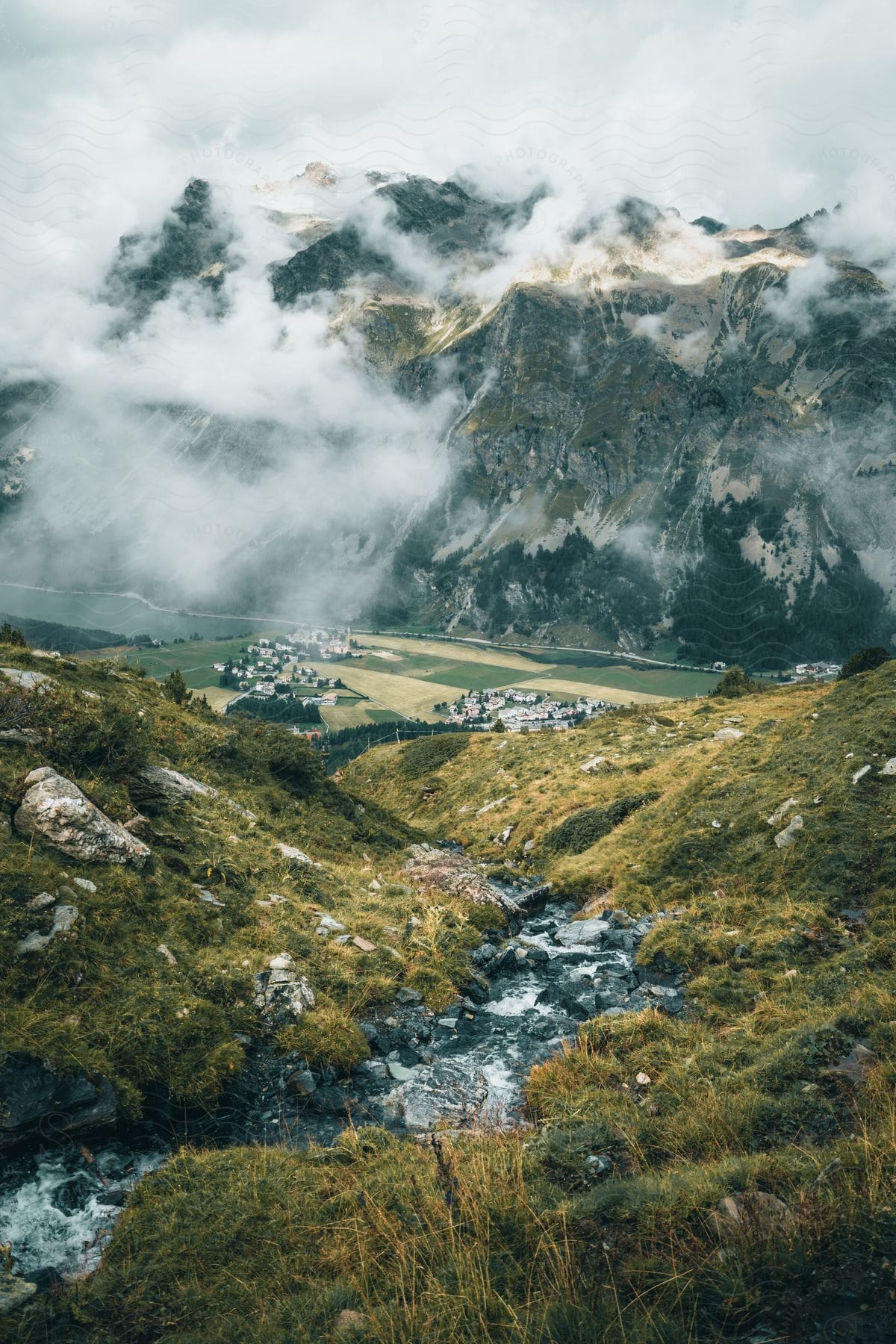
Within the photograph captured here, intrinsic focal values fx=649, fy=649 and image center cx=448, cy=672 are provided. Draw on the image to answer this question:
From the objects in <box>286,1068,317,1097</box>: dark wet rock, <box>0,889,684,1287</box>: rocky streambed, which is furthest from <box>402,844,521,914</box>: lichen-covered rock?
<box>286,1068,317,1097</box>: dark wet rock

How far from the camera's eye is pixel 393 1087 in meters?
10.7

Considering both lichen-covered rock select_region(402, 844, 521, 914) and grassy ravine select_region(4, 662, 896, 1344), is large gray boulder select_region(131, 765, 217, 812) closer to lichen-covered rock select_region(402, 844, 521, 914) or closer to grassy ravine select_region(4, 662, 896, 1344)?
lichen-covered rock select_region(402, 844, 521, 914)

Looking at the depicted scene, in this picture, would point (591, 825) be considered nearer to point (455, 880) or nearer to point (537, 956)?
point (455, 880)

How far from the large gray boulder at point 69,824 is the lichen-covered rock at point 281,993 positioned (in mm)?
3514

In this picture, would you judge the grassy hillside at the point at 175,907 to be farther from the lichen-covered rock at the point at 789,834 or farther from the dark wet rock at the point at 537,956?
the lichen-covered rock at the point at 789,834

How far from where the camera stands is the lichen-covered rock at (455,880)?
67.4 ft

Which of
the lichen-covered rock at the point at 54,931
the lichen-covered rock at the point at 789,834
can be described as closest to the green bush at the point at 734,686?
the lichen-covered rock at the point at 789,834

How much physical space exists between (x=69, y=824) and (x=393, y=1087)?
7.72 meters

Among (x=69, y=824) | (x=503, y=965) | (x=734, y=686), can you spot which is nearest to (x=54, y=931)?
(x=69, y=824)

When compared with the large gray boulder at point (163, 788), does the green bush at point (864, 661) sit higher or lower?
higher

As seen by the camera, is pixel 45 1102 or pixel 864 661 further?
pixel 864 661

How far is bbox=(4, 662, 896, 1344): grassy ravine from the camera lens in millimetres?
5297

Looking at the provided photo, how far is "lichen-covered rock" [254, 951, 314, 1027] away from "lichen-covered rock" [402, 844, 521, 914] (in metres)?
8.28

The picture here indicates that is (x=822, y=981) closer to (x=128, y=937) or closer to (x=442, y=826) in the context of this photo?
(x=128, y=937)
